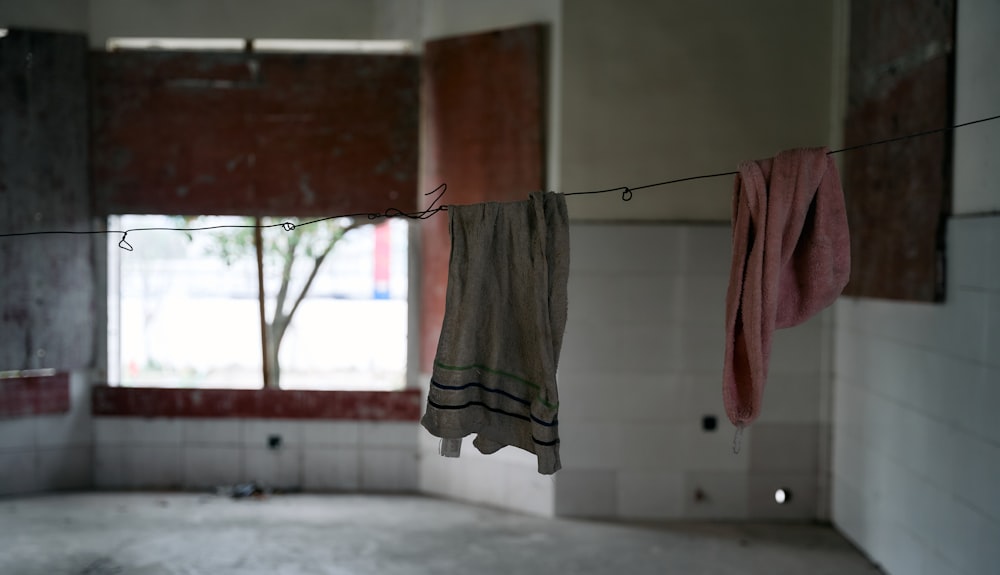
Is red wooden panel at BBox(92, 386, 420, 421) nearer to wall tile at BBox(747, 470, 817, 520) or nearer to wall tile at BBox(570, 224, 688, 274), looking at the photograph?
wall tile at BBox(570, 224, 688, 274)

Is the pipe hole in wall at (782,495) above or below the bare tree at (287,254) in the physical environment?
below

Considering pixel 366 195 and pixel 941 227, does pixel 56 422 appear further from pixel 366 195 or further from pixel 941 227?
pixel 941 227

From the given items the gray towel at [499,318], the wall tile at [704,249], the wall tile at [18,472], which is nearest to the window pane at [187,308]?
the wall tile at [18,472]

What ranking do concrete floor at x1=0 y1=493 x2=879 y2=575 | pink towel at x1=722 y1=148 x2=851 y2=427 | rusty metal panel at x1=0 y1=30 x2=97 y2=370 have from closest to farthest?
pink towel at x1=722 y1=148 x2=851 y2=427
concrete floor at x1=0 y1=493 x2=879 y2=575
rusty metal panel at x1=0 y1=30 x2=97 y2=370

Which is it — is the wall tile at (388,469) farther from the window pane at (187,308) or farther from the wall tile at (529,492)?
the window pane at (187,308)

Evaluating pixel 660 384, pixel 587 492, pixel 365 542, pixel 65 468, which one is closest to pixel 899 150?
pixel 660 384

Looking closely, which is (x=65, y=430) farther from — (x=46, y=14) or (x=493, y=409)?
(x=493, y=409)

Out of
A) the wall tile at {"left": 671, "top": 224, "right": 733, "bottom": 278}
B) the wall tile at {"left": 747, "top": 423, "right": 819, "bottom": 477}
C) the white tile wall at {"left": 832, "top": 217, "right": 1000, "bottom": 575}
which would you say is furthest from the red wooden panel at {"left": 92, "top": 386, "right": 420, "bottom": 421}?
the white tile wall at {"left": 832, "top": 217, "right": 1000, "bottom": 575}

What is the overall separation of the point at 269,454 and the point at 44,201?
1928 mm

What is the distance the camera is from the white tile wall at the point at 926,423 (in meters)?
2.94

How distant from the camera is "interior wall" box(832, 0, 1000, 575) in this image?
292cm

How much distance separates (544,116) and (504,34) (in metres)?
0.50

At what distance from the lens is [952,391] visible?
3.17m

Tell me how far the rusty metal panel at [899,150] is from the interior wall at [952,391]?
0.07 meters
